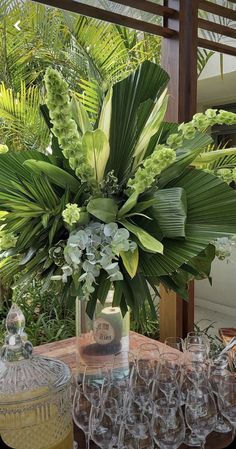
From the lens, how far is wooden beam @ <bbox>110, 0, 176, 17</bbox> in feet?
4.34

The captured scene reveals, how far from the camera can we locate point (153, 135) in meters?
0.91

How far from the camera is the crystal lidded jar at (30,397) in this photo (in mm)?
733

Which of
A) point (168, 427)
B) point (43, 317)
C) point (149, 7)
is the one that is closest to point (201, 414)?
point (168, 427)

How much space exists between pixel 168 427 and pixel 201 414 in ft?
0.27

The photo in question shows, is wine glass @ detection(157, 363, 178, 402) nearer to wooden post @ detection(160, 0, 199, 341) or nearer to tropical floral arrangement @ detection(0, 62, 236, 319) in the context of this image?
tropical floral arrangement @ detection(0, 62, 236, 319)

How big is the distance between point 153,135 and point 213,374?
0.59m

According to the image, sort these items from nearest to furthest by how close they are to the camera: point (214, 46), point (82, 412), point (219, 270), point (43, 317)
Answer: point (82, 412)
point (214, 46)
point (43, 317)
point (219, 270)

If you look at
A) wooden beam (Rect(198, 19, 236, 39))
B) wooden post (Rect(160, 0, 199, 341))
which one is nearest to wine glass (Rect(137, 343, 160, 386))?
wooden post (Rect(160, 0, 199, 341))

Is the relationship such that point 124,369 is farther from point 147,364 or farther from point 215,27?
point 215,27

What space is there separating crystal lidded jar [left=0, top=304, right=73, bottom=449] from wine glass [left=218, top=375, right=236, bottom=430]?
1.10ft

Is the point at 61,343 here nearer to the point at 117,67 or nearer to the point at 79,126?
the point at 79,126

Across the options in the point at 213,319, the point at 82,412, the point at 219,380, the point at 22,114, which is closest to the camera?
the point at 82,412

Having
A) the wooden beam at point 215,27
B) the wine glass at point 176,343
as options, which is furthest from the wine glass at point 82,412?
the wooden beam at point 215,27

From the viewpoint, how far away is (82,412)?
2.81ft
